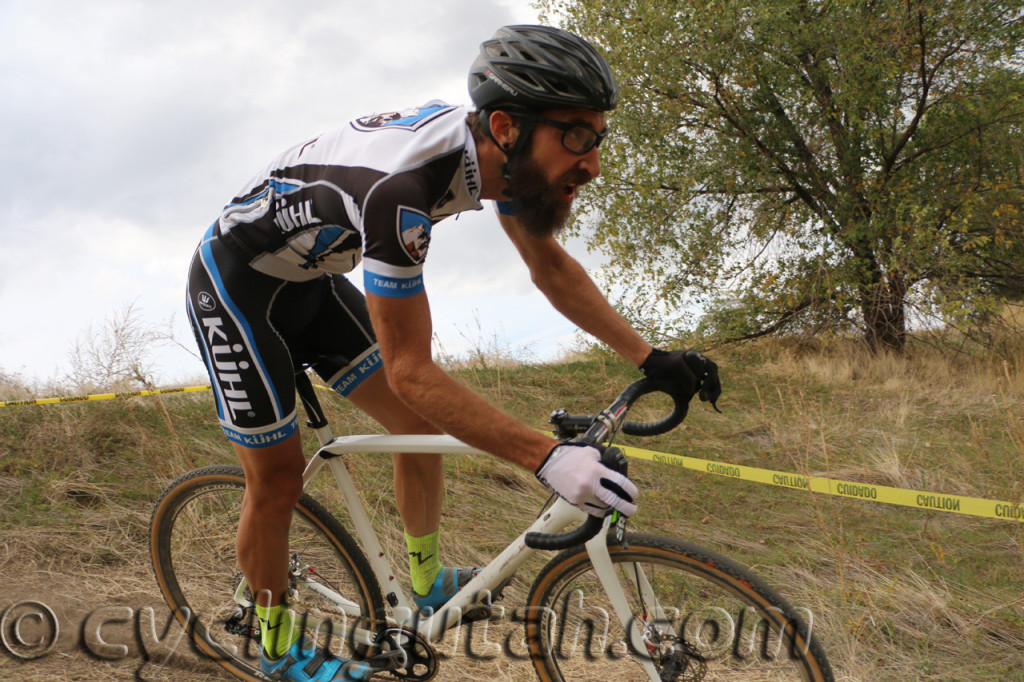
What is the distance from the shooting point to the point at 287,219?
2.44 meters

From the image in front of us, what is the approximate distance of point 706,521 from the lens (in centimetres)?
502

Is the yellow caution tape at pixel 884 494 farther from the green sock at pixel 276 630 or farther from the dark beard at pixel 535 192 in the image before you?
the green sock at pixel 276 630

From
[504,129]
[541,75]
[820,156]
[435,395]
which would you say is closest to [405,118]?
[504,129]

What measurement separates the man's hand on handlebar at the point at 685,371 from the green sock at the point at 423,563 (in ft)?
3.74

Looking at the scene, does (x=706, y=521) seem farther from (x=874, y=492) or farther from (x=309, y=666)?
(x=309, y=666)

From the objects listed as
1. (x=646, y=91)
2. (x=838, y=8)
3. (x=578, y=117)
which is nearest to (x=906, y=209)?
(x=838, y=8)

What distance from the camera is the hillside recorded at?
3.35 m

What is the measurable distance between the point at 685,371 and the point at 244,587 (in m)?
2.07

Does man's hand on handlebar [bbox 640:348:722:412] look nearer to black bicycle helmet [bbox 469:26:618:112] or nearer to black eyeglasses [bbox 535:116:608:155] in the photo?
black eyeglasses [bbox 535:116:608:155]

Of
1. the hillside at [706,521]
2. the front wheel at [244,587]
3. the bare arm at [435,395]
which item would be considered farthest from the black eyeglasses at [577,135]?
the hillside at [706,521]

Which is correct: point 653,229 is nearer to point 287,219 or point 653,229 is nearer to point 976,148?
point 976,148

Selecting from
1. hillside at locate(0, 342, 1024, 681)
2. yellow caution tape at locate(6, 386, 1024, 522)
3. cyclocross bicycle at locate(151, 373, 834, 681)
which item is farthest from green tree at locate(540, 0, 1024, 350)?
cyclocross bicycle at locate(151, 373, 834, 681)

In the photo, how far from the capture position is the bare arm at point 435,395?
201 cm

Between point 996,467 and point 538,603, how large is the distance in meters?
5.24
